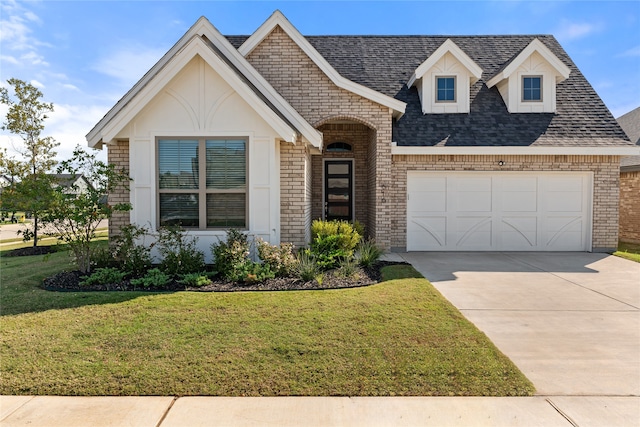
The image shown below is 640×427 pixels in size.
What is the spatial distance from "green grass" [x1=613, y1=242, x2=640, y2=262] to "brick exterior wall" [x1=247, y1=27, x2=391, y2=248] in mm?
6685

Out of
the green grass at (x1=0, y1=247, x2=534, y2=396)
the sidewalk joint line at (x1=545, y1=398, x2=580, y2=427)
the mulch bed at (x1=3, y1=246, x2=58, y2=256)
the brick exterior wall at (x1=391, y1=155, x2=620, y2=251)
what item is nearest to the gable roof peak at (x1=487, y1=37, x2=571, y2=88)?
the brick exterior wall at (x1=391, y1=155, x2=620, y2=251)

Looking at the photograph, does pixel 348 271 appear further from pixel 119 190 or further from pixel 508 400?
pixel 119 190

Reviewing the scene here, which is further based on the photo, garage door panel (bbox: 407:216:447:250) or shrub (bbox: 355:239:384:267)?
garage door panel (bbox: 407:216:447:250)

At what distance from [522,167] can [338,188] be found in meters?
5.77

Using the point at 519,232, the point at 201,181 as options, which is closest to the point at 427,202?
the point at 519,232

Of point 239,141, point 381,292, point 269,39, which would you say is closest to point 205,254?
point 239,141

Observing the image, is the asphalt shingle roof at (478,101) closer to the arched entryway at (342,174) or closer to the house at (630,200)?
the arched entryway at (342,174)

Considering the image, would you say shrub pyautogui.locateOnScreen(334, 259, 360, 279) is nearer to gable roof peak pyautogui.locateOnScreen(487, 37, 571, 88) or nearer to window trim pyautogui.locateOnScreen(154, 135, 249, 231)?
window trim pyautogui.locateOnScreen(154, 135, 249, 231)

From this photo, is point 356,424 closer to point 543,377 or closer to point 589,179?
point 543,377

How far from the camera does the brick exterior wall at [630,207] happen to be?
45.2ft

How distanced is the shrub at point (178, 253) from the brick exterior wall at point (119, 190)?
4.17 feet

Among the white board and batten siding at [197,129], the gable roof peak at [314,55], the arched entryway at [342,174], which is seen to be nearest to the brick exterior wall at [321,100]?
the gable roof peak at [314,55]

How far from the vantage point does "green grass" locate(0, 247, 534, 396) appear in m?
3.43

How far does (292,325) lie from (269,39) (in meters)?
8.99
